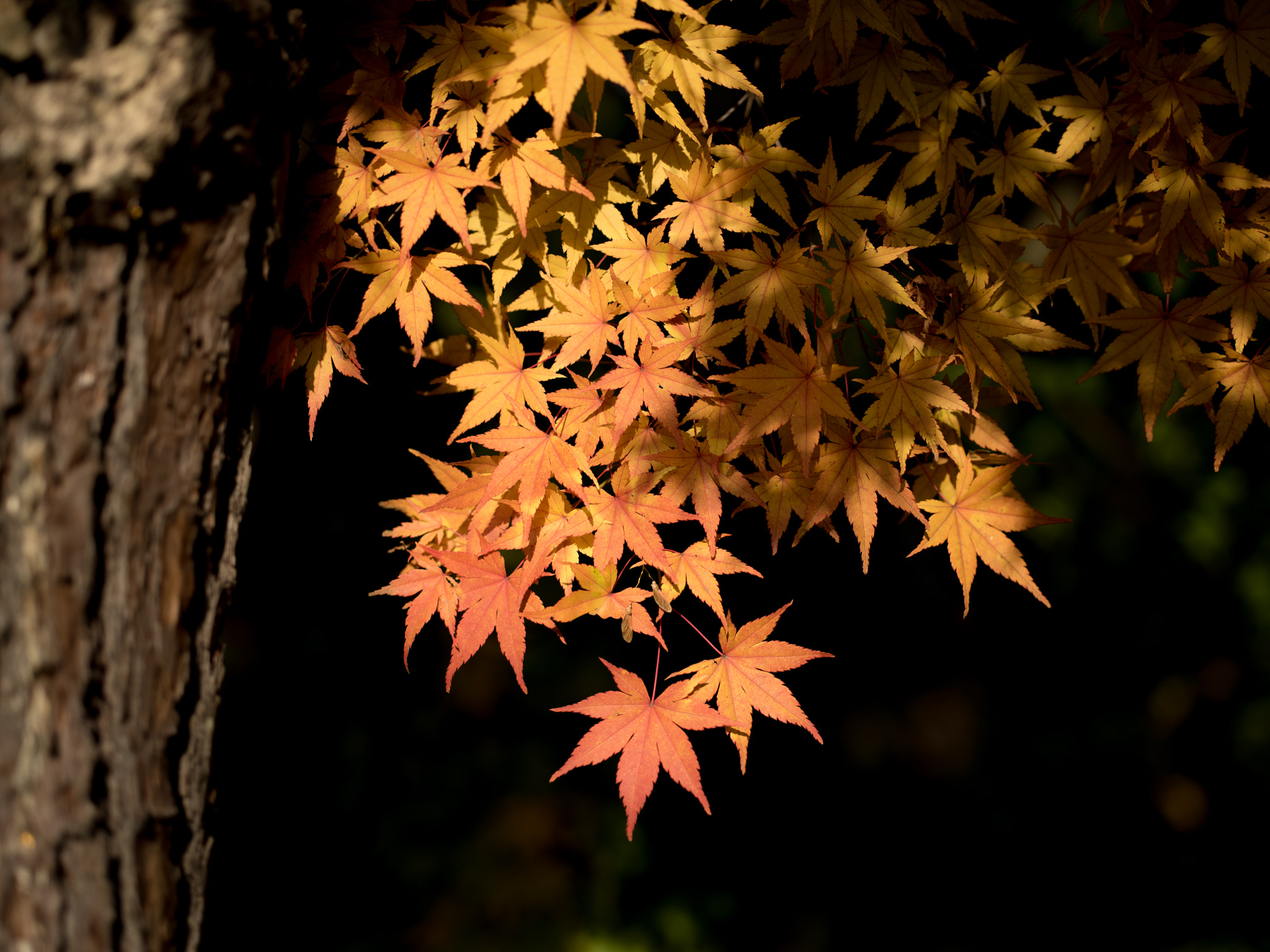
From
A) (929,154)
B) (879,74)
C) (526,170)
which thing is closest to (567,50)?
(526,170)

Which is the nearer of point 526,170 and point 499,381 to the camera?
point 526,170

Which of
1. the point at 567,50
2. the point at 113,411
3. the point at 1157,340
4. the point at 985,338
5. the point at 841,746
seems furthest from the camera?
the point at 841,746

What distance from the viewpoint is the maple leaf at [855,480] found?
106 cm

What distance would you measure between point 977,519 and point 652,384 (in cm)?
59

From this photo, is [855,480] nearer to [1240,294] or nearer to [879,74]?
[879,74]

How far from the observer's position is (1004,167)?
1173mm

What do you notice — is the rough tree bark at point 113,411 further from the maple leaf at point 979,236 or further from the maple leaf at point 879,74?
the maple leaf at point 979,236

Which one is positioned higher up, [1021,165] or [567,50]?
[567,50]

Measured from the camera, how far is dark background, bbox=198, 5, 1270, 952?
1.96 metres

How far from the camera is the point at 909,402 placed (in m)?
1.06

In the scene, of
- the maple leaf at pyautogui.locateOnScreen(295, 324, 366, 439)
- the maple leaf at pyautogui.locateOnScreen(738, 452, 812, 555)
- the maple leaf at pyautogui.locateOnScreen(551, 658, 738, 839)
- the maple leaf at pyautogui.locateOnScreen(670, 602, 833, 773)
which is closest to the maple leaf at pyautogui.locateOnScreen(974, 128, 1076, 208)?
the maple leaf at pyautogui.locateOnScreen(738, 452, 812, 555)

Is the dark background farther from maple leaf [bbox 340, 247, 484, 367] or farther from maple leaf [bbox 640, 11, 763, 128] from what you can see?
maple leaf [bbox 640, 11, 763, 128]

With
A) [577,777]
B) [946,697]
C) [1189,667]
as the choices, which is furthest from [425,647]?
[1189,667]

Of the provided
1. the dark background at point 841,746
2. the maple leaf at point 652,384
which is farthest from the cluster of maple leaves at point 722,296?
the dark background at point 841,746
